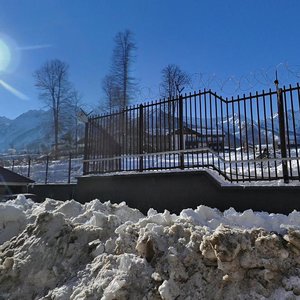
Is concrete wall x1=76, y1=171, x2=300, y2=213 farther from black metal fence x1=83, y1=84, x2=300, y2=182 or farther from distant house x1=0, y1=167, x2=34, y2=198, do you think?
distant house x1=0, y1=167, x2=34, y2=198

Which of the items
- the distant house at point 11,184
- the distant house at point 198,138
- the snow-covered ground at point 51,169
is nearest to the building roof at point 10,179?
the distant house at point 11,184

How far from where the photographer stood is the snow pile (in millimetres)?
3568

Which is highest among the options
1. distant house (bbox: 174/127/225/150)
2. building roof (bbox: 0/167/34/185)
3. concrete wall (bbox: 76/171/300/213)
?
distant house (bbox: 174/127/225/150)

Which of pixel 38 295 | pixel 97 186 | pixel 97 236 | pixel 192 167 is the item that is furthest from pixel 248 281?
pixel 97 186

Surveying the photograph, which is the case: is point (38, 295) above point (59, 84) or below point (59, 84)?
below

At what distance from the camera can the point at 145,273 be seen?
384 cm

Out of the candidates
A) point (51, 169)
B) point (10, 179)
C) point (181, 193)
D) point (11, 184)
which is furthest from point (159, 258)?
point (51, 169)

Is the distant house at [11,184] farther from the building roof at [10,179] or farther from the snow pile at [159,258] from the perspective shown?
the snow pile at [159,258]

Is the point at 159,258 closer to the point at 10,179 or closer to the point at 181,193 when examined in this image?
the point at 181,193

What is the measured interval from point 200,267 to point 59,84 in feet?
113

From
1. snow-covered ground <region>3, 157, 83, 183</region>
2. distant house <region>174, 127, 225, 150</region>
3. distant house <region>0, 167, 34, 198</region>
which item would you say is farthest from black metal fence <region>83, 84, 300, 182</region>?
snow-covered ground <region>3, 157, 83, 183</region>

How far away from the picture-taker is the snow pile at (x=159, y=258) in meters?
3.57

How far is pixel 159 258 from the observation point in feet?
12.9

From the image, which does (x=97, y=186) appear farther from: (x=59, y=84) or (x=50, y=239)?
(x=59, y=84)
